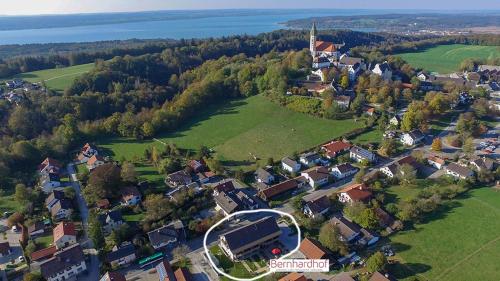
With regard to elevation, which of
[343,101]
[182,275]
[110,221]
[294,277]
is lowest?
[182,275]

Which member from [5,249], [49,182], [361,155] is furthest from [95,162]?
[361,155]

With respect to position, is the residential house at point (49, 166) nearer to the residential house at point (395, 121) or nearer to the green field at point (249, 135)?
the green field at point (249, 135)

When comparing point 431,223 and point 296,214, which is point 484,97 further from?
point 296,214

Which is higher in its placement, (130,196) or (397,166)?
(397,166)

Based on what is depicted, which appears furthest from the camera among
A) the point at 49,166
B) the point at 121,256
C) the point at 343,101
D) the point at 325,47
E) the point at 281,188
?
the point at 325,47

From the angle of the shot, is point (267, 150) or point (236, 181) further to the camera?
point (267, 150)

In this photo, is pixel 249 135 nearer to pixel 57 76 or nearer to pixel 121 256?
pixel 121 256

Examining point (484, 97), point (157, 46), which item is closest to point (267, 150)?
point (484, 97)

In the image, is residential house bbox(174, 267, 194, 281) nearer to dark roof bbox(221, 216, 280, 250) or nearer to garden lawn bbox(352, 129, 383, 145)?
dark roof bbox(221, 216, 280, 250)
